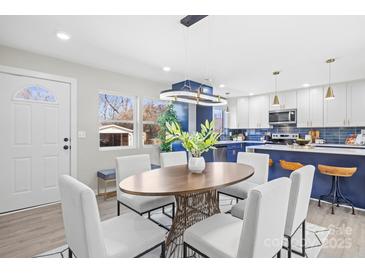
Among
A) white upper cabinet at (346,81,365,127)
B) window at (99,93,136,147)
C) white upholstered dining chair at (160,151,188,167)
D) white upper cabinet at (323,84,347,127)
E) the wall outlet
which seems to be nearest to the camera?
white upholstered dining chair at (160,151,188,167)

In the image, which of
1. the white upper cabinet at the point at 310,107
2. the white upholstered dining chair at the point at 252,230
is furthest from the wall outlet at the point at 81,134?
the white upper cabinet at the point at 310,107

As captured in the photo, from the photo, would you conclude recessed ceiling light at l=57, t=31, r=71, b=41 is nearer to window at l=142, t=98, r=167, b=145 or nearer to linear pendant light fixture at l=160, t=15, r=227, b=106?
linear pendant light fixture at l=160, t=15, r=227, b=106

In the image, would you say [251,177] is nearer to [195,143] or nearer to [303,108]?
[195,143]

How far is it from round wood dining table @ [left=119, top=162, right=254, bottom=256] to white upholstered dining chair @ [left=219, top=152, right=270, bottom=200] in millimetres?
214

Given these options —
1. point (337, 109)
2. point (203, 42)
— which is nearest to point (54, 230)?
point (203, 42)

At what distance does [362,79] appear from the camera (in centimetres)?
428

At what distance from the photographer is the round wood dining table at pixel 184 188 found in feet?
4.75

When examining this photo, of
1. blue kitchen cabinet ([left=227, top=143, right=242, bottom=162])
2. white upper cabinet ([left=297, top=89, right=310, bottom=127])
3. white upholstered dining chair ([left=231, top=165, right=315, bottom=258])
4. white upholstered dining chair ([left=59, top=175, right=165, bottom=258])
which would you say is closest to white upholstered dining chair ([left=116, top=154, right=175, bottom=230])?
white upholstered dining chair ([left=59, top=175, right=165, bottom=258])

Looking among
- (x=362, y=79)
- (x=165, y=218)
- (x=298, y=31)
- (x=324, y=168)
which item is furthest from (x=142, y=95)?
(x=362, y=79)

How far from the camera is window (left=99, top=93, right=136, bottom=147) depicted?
12.4ft

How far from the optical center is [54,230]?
7.48 ft

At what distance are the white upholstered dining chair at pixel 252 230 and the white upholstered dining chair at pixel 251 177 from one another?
0.88 meters
